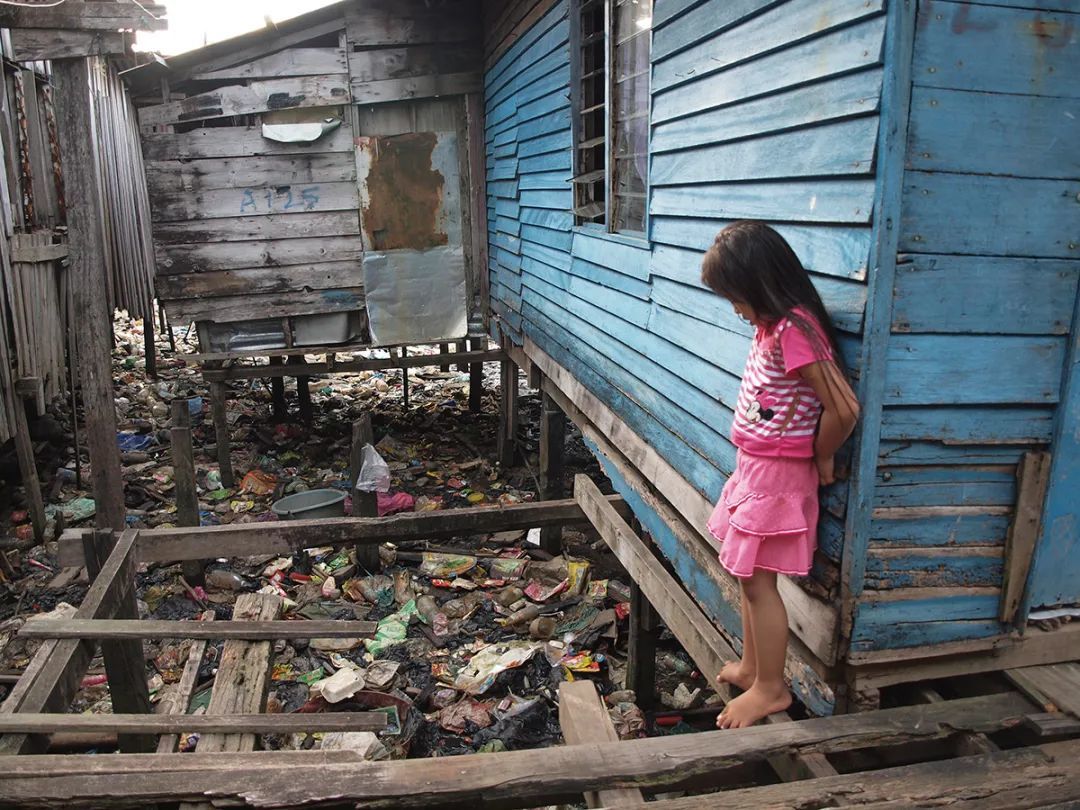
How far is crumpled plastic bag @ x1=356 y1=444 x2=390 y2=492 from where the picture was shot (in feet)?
18.7

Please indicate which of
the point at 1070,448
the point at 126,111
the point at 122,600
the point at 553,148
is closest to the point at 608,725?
the point at 1070,448

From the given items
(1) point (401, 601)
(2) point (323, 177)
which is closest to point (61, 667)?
(1) point (401, 601)

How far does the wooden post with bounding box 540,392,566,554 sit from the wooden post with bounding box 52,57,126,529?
10.8 ft

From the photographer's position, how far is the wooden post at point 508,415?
8695 mm

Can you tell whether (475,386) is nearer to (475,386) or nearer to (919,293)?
(475,386)

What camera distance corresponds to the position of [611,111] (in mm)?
4582

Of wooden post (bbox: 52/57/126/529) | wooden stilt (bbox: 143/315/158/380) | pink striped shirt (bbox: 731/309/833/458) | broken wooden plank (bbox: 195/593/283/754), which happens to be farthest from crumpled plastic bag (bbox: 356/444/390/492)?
wooden stilt (bbox: 143/315/158/380)

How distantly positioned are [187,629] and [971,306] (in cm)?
342

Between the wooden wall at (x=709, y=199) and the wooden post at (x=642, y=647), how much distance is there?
1.18 m

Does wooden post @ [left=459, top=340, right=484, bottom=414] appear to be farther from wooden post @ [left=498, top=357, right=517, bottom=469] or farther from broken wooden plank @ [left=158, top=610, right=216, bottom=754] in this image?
broken wooden plank @ [left=158, top=610, right=216, bottom=754]

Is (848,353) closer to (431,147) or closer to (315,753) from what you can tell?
(315,753)

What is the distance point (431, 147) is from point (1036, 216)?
7307mm

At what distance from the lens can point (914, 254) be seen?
209 centimetres

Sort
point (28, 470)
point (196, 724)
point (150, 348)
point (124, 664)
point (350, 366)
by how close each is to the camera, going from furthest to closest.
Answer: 1. point (150, 348)
2. point (350, 366)
3. point (28, 470)
4. point (124, 664)
5. point (196, 724)
